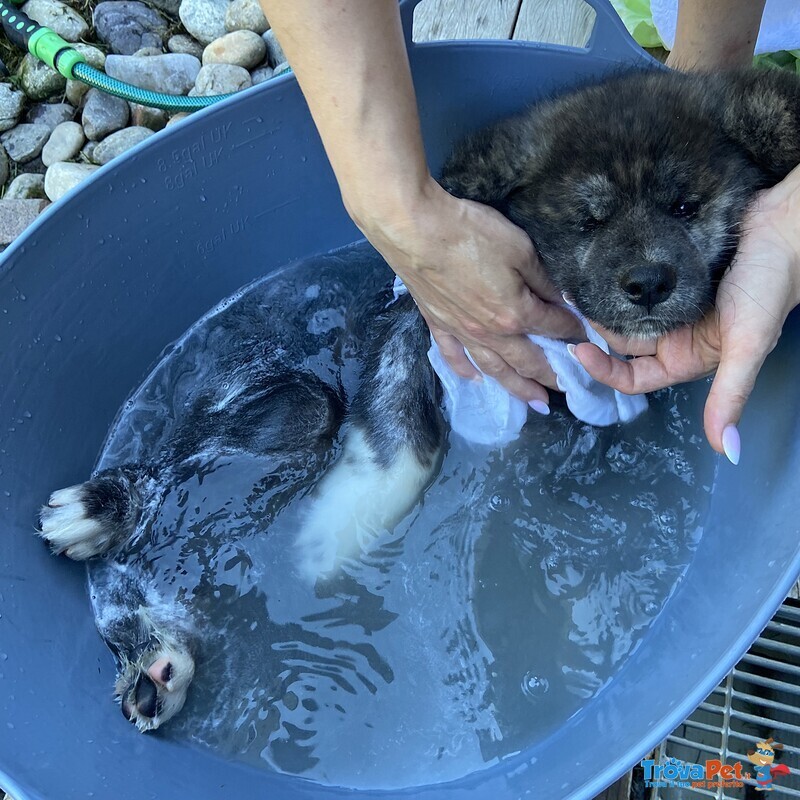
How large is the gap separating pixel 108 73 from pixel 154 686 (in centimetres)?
271

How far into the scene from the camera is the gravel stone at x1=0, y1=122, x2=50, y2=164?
3.45 m

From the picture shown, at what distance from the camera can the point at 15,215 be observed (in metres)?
3.21

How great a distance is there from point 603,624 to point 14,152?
3062 millimetres

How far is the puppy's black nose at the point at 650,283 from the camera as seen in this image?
1721 mm

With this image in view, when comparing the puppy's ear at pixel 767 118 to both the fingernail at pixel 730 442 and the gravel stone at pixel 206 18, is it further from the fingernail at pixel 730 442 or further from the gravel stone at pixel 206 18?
the gravel stone at pixel 206 18

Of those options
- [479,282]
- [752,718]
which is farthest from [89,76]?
[752,718]

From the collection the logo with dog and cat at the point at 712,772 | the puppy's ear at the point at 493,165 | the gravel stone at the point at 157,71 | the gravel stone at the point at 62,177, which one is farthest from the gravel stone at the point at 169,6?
the logo with dog and cat at the point at 712,772

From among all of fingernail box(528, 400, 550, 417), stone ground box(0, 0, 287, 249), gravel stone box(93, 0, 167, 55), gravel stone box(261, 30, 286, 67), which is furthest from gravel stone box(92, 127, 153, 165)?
fingernail box(528, 400, 550, 417)

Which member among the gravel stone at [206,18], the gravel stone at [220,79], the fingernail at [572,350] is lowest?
the fingernail at [572,350]

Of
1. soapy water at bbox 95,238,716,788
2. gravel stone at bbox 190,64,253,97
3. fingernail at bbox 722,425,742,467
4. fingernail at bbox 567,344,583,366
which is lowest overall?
soapy water at bbox 95,238,716,788

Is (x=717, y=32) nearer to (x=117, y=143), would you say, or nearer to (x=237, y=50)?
(x=237, y=50)

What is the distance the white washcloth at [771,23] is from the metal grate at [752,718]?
223cm

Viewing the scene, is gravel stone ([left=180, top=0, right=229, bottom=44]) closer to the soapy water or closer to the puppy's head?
the soapy water

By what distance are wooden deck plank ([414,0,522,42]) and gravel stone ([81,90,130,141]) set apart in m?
1.34
